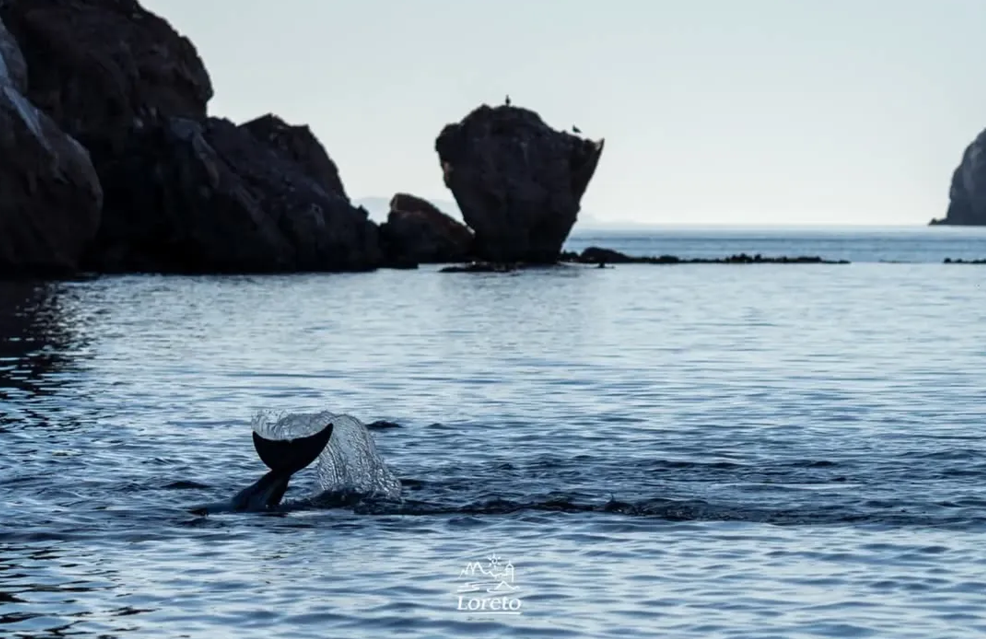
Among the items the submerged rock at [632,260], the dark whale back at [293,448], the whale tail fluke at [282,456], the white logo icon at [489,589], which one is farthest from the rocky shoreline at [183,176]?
the white logo icon at [489,589]

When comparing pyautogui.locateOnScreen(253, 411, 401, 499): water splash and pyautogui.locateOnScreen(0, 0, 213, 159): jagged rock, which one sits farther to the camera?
pyautogui.locateOnScreen(0, 0, 213, 159): jagged rock

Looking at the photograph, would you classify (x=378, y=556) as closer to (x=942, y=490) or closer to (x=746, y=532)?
(x=746, y=532)

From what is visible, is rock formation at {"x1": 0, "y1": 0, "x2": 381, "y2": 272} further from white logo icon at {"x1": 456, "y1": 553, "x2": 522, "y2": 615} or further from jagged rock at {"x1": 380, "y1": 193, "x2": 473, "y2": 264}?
white logo icon at {"x1": 456, "y1": 553, "x2": 522, "y2": 615}

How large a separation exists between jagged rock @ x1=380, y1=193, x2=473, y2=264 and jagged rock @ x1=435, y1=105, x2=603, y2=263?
2.60 metres

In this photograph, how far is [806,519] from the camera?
19.2m

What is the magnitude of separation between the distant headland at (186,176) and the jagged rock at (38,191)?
88 millimetres

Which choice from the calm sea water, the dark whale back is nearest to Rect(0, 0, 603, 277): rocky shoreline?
the calm sea water

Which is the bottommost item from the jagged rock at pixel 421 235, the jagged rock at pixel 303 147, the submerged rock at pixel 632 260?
the submerged rock at pixel 632 260

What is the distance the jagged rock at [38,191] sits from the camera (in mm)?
87500

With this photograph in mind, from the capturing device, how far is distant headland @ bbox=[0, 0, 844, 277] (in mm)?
91375

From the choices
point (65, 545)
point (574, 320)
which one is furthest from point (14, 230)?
point (65, 545)

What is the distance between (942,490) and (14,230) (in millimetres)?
73901

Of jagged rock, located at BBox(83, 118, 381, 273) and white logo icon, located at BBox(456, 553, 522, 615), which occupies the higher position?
jagged rock, located at BBox(83, 118, 381, 273)

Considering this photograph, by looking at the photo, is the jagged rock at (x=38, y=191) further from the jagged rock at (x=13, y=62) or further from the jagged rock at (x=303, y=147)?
the jagged rock at (x=303, y=147)
